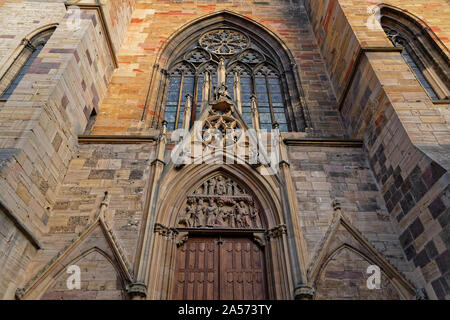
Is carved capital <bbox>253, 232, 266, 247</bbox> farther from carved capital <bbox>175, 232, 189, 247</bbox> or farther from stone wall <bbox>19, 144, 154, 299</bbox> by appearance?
stone wall <bbox>19, 144, 154, 299</bbox>

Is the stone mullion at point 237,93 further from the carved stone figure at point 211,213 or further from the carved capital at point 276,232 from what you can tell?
the carved capital at point 276,232

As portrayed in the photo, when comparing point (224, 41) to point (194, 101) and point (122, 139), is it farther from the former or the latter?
point (122, 139)

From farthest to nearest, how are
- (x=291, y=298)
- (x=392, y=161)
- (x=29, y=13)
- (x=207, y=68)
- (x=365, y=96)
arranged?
(x=29, y=13)
(x=207, y=68)
(x=365, y=96)
(x=392, y=161)
(x=291, y=298)

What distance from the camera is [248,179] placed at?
6.47 meters

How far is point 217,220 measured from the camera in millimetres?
5980

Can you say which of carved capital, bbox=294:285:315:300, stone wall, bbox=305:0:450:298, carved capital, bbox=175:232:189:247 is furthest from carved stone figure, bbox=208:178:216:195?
stone wall, bbox=305:0:450:298

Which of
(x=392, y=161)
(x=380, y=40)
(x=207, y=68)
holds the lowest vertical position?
(x=392, y=161)

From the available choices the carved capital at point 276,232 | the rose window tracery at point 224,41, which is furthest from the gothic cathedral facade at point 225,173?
the rose window tracery at point 224,41

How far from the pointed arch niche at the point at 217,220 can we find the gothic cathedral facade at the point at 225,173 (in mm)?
29

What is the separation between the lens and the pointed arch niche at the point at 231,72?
8406mm
